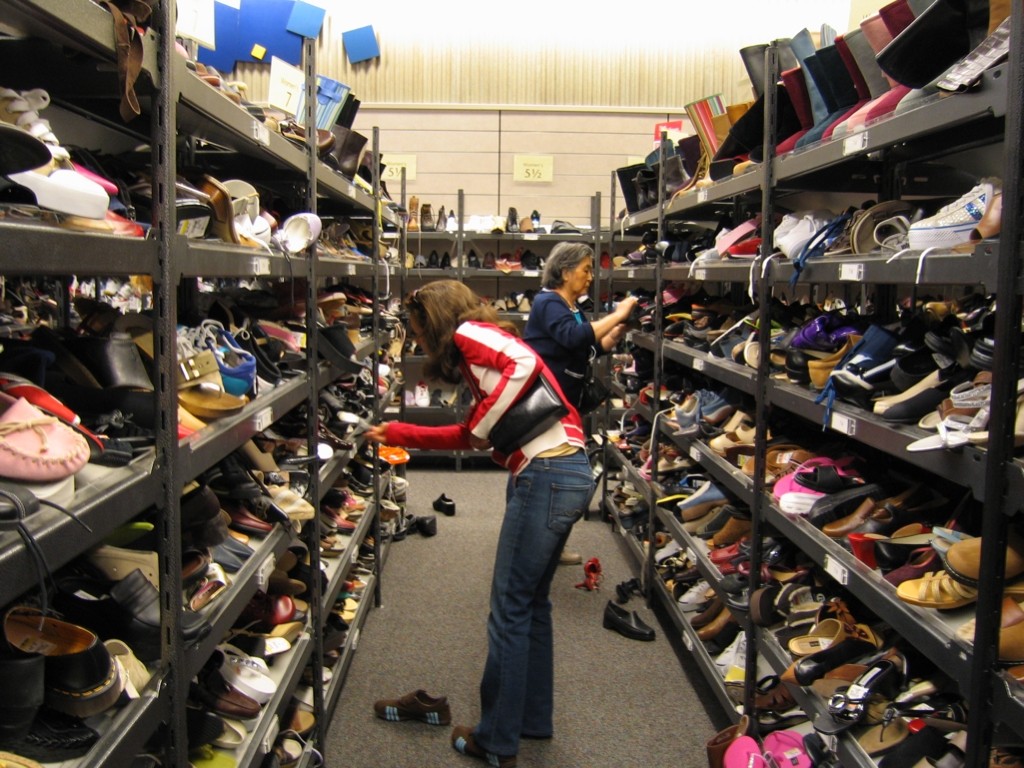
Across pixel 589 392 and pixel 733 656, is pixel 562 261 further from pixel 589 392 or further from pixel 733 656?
pixel 733 656

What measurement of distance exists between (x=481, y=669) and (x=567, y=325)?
1584 millimetres

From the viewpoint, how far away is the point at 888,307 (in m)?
2.98

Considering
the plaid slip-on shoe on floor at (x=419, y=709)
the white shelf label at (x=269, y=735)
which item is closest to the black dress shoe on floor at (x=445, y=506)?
the plaid slip-on shoe on floor at (x=419, y=709)

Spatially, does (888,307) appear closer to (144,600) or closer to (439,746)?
(439,746)

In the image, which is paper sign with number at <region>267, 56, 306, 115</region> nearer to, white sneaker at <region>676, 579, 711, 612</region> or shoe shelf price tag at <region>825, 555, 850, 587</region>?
shoe shelf price tag at <region>825, 555, 850, 587</region>

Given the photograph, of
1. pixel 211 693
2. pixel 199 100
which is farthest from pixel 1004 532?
pixel 211 693

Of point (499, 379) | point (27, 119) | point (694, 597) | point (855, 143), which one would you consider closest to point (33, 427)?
point (27, 119)

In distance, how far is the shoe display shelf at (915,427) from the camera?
1462 millimetres

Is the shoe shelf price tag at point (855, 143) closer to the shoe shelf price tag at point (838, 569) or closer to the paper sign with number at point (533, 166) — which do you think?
the shoe shelf price tag at point (838, 569)

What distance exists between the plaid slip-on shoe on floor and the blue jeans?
0.96 ft

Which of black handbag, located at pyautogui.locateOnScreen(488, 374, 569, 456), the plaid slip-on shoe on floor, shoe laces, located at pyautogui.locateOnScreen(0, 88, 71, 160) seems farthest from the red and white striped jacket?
shoe laces, located at pyautogui.locateOnScreen(0, 88, 71, 160)

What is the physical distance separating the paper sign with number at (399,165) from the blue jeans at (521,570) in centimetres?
519

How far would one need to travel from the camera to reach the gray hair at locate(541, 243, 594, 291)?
3914mm

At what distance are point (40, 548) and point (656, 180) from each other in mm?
4207
